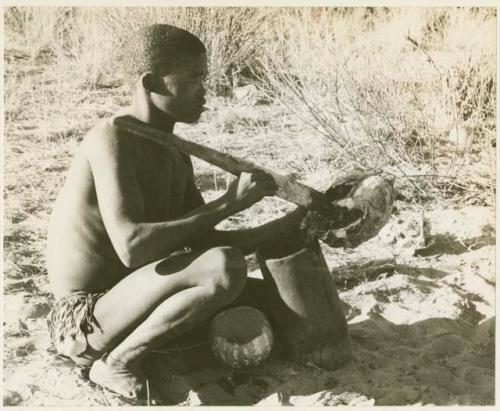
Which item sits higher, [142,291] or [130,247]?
[130,247]

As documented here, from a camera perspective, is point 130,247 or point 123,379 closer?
point 130,247

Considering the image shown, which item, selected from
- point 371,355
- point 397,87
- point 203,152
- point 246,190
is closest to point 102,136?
point 203,152

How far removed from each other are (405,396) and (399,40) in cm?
250

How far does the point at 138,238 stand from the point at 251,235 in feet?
1.79

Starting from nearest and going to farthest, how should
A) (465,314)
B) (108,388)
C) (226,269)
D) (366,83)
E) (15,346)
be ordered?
(226,269) < (108,388) < (15,346) < (465,314) < (366,83)

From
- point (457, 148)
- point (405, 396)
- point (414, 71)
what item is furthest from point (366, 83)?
point (405, 396)

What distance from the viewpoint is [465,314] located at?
2.62 meters

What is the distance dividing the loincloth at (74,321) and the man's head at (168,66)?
2.26 feet

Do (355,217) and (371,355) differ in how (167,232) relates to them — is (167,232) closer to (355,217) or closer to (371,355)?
(355,217)

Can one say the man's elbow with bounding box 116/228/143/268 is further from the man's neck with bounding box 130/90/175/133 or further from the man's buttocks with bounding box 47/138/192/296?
the man's neck with bounding box 130/90/175/133

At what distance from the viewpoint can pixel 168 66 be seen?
209 cm

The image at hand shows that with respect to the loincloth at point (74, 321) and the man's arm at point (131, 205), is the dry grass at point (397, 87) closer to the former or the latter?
the man's arm at point (131, 205)

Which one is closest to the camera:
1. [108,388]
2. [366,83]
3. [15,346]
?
[108,388]

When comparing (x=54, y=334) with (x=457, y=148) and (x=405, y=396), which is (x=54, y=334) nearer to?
(x=405, y=396)
